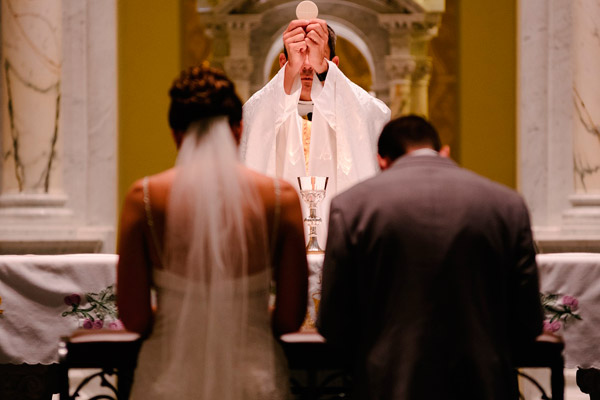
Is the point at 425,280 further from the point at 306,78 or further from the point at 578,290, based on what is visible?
the point at 306,78

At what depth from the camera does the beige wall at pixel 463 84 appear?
8.28 metres

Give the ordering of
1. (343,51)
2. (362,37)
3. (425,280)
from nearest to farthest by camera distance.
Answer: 1. (425,280)
2. (362,37)
3. (343,51)

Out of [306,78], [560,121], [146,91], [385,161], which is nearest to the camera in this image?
[385,161]

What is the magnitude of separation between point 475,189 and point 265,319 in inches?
27.8

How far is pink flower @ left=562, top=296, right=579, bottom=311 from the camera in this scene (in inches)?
163

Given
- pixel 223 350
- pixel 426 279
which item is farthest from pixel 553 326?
pixel 223 350

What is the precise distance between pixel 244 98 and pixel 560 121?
11.2 ft

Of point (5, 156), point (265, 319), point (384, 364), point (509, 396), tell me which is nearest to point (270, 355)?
point (265, 319)

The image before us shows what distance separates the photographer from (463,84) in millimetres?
8977

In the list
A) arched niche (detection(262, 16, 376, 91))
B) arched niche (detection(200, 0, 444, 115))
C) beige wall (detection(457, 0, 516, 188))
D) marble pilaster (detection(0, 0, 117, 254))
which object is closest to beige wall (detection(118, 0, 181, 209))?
arched niche (detection(200, 0, 444, 115))

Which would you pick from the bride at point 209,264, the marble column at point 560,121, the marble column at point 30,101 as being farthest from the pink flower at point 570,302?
the marble column at point 30,101

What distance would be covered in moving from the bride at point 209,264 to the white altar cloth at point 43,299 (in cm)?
169

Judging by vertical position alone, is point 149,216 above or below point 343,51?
below

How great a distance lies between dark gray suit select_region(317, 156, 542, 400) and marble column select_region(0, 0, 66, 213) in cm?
369
